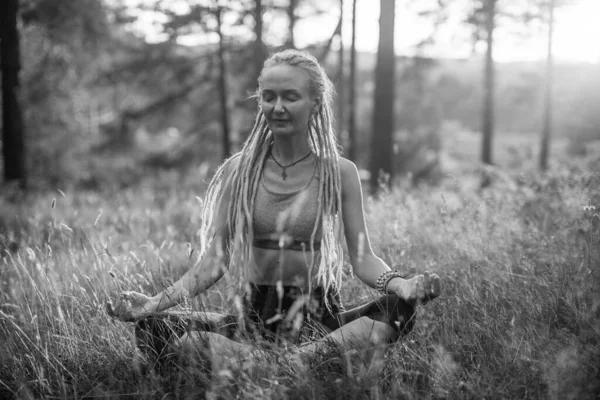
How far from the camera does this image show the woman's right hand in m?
2.50

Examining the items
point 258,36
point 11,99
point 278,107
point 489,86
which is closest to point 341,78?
point 258,36

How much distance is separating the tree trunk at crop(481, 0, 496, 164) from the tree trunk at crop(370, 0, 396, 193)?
8.88 m

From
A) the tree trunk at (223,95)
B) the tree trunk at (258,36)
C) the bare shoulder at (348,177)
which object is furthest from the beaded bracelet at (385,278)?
the tree trunk at (223,95)

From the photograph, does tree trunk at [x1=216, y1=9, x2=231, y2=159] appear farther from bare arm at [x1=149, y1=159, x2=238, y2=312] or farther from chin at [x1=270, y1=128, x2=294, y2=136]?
chin at [x1=270, y1=128, x2=294, y2=136]

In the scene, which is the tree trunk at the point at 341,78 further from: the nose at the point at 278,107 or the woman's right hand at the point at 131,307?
the woman's right hand at the point at 131,307

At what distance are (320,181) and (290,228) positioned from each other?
0.28 m

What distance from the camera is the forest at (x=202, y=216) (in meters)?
2.44

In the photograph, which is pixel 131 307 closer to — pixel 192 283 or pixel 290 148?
pixel 192 283

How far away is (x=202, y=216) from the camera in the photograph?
3.00m

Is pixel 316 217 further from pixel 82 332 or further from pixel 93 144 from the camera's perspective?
pixel 93 144

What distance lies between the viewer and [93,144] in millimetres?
16750

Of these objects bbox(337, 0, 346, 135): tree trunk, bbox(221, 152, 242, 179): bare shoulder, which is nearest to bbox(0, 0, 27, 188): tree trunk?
bbox(337, 0, 346, 135): tree trunk

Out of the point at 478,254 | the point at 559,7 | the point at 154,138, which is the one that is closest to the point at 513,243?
the point at 478,254

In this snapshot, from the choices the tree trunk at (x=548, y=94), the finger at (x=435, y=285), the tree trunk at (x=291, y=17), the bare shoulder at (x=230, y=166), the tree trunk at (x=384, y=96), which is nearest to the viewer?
the finger at (x=435, y=285)
